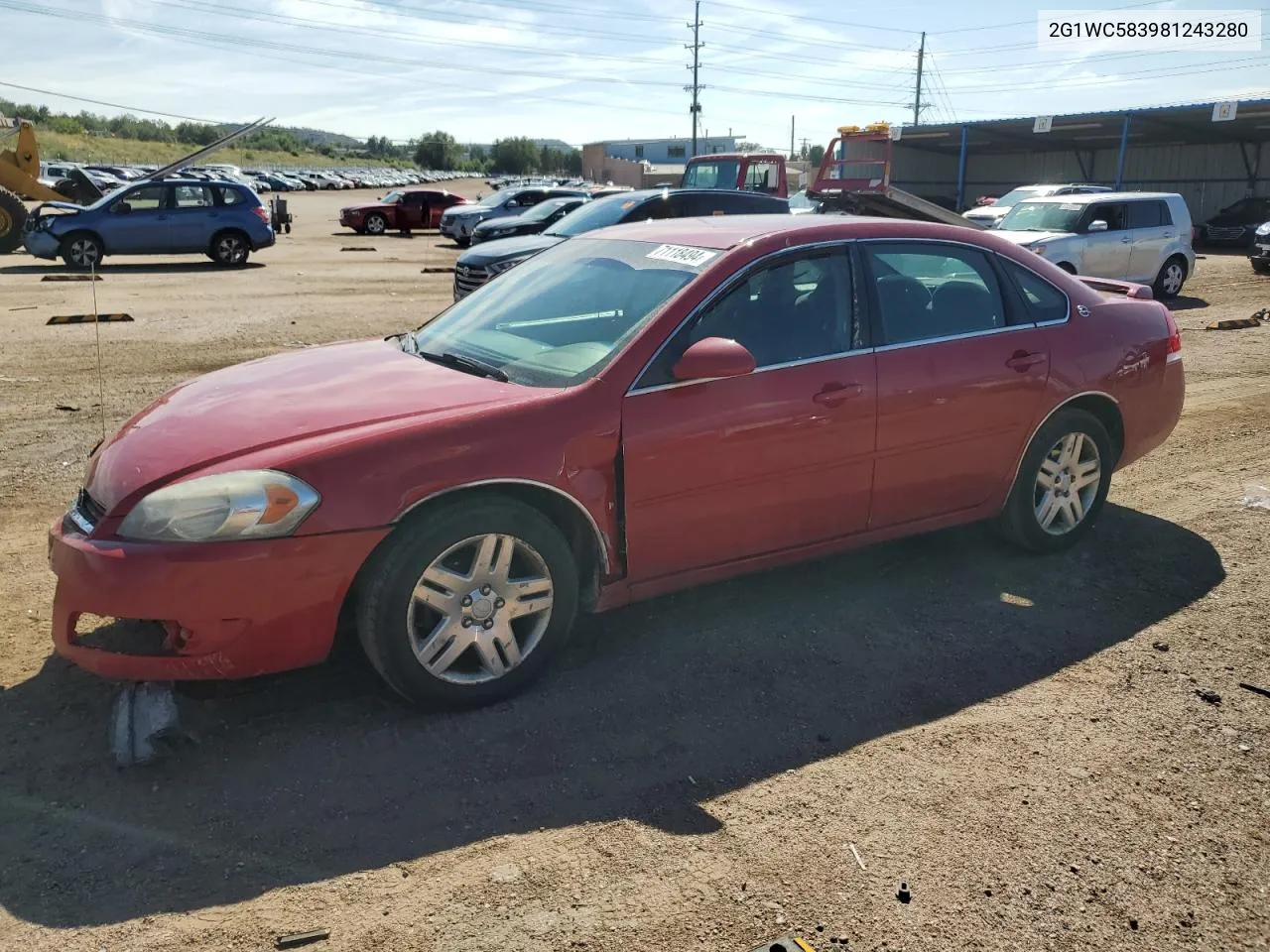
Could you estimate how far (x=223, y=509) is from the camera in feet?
10.5

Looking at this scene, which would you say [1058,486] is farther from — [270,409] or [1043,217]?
[1043,217]

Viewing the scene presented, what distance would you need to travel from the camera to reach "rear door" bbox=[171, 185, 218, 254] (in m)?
19.9

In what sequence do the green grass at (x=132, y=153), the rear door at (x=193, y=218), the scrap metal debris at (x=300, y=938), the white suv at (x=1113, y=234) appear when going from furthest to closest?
the green grass at (x=132, y=153)
the rear door at (x=193, y=218)
the white suv at (x=1113, y=234)
the scrap metal debris at (x=300, y=938)

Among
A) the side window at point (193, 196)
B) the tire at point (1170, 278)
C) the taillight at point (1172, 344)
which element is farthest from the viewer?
the side window at point (193, 196)

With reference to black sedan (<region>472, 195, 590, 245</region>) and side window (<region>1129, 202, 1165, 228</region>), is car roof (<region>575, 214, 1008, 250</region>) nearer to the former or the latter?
side window (<region>1129, 202, 1165, 228</region>)

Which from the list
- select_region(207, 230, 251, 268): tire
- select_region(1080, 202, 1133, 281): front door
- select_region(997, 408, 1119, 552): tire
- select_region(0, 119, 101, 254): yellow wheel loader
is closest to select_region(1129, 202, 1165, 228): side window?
select_region(1080, 202, 1133, 281): front door

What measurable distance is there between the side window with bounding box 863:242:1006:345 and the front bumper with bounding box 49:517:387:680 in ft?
7.95

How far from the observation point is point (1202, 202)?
41.0 meters

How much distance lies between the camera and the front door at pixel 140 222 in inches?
762

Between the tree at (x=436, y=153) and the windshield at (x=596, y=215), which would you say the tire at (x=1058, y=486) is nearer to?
the windshield at (x=596, y=215)

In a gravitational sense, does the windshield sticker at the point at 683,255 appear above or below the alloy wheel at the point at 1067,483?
above

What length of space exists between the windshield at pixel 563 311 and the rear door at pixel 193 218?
17.4m

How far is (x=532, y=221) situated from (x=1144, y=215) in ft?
36.8

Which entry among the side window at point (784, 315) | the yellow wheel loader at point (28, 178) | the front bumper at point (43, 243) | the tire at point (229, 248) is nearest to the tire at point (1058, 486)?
the side window at point (784, 315)
